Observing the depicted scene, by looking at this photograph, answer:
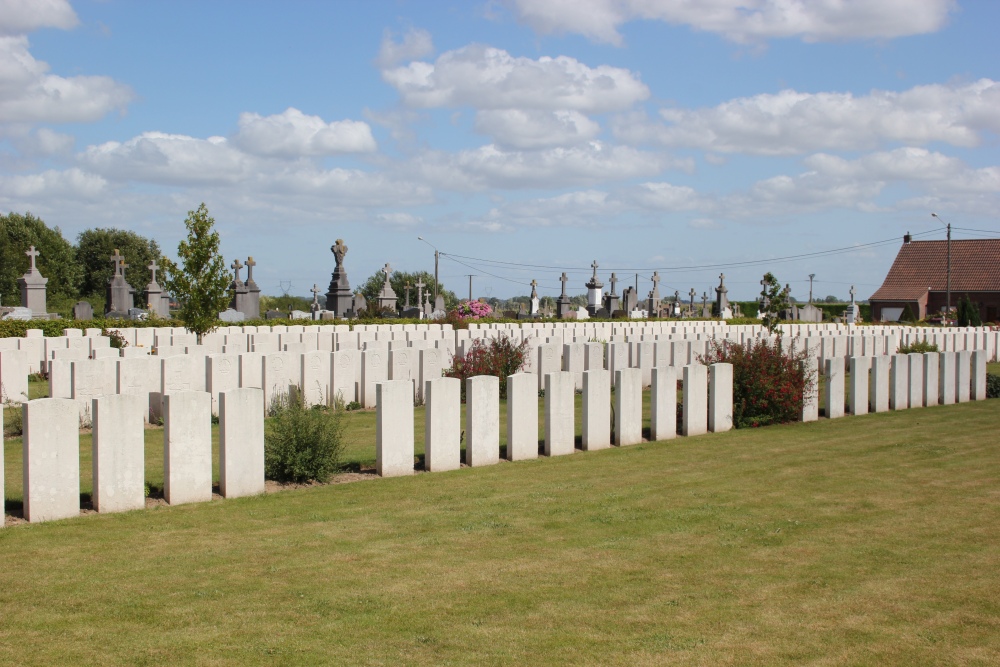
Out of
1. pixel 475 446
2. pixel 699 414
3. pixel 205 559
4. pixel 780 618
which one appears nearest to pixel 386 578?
pixel 205 559

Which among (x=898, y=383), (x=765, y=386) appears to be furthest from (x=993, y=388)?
(x=765, y=386)

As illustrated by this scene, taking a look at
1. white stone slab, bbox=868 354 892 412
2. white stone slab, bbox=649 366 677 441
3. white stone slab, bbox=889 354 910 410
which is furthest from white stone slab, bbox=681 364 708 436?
white stone slab, bbox=889 354 910 410

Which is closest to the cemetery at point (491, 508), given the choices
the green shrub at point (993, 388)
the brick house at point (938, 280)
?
the green shrub at point (993, 388)

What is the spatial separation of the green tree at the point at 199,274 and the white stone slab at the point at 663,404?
11.1 metres

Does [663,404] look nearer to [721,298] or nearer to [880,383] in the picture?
[880,383]

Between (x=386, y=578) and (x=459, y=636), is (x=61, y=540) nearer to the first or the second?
(x=386, y=578)

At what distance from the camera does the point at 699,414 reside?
478 inches

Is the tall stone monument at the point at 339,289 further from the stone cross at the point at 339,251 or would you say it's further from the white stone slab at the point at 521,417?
the white stone slab at the point at 521,417

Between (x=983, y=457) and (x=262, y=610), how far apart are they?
27.8ft

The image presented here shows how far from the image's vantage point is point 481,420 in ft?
31.7

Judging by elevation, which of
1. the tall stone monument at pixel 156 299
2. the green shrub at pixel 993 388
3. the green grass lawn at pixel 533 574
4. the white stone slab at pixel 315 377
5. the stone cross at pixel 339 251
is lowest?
the green grass lawn at pixel 533 574

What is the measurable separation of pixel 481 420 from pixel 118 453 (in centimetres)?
368

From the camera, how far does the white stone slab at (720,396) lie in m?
12.3

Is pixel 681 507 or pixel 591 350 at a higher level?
pixel 591 350
